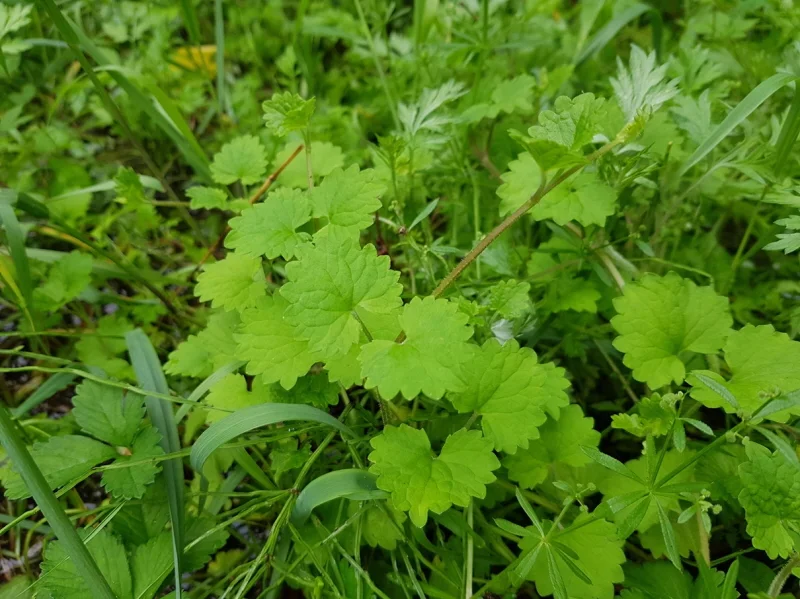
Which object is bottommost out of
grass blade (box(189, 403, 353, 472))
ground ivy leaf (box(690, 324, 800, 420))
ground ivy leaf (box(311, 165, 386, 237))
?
grass blade (box(189, 403, 353, 472))

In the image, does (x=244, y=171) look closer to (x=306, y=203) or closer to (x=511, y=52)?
(x=306, y=203)

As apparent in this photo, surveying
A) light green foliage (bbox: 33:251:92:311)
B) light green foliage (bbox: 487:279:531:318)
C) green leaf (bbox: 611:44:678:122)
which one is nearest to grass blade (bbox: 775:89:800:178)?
green leaf (bbox: 611:44:678:122)

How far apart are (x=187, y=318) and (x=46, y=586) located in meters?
0.81

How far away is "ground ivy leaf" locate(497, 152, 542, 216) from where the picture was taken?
55.9 inches

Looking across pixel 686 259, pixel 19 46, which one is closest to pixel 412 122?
pixel 686 259

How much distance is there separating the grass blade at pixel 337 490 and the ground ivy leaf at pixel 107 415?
427mm

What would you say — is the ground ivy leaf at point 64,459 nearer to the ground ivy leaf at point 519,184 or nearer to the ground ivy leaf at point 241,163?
the ground ivy leaf at point 241,163

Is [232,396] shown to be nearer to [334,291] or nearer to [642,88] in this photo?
[334,291]

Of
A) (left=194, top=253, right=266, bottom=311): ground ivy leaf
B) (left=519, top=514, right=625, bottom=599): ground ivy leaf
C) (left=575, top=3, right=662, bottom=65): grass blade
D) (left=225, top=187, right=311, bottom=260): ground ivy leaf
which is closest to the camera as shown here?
(left=519, top=514, right=625, bottom=599): ground ivy leaf

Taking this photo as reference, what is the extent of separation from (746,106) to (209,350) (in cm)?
136

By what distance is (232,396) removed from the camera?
1.33 meters

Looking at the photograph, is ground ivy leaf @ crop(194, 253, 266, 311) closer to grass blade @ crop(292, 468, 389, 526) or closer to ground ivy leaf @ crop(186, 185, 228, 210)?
ground ivy leaf @ crop(186, 185, 228, 210)

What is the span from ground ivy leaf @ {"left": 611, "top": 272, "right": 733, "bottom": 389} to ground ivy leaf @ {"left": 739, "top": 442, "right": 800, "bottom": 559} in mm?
262

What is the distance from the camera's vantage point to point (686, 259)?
1.68 meters
